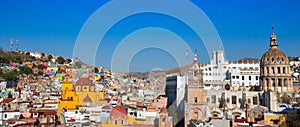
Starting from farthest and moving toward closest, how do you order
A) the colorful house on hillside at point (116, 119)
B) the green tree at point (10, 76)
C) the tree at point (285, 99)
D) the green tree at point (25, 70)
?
the green tree at point (25, 70) → the green tree at point (10, 76) → the tree at point (285, 99) → the colorful house on hillside at point (116, 119)

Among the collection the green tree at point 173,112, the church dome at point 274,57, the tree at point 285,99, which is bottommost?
the green tree at point 173,112

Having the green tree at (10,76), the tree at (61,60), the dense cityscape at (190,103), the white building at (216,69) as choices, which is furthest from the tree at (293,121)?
the tree at (61,60)

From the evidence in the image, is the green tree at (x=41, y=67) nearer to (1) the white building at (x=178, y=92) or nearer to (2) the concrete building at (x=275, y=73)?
(1) the white building at (x=178, y=92)

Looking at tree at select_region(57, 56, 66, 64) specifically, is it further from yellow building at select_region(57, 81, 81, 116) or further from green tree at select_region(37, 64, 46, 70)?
yellow building at select_region(57, 81, 81, 116)

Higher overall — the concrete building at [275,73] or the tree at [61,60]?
Answer: the tree at [61,60]

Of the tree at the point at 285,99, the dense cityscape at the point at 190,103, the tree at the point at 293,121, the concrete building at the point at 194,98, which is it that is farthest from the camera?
the tree at the point at 285,99

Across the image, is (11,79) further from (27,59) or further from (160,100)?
(160,100)

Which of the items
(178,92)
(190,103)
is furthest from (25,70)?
(190,103)

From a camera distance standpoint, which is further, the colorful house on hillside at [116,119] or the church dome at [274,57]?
the church dome at [274,57]

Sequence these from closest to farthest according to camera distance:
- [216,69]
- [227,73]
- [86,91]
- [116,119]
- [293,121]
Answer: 1. [293,121]
2. [116,119]
3. [86,91]
4. [227,73]
5. [216,69]

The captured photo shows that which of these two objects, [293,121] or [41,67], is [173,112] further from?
[41,67]
